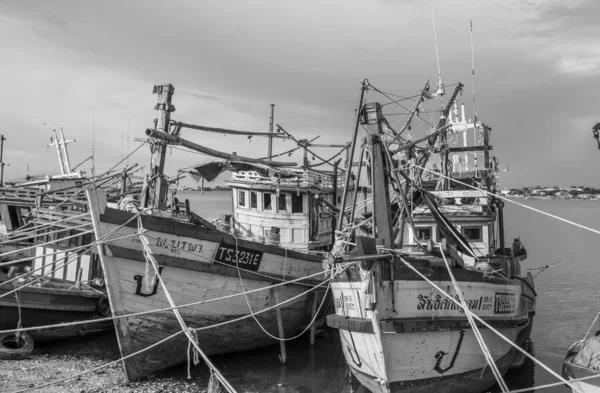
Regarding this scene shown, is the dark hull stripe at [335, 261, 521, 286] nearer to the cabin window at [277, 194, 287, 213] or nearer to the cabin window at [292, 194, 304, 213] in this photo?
the cabin window at [292, 194, 304, 213]

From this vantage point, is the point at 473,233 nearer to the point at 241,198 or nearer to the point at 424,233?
the point at 424,233

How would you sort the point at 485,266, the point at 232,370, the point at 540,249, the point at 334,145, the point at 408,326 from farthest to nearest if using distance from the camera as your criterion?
the point at 540,249 < the point at 334,145 < the point at 232,370 < the point at 485,266 < the point at 408,326

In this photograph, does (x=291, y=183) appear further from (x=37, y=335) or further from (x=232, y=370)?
(x=37, y=335)

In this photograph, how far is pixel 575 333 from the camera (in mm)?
17219

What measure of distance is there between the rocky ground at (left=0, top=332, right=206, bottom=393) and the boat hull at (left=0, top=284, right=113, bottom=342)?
0.63 meters

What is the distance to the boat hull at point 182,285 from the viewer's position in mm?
11031

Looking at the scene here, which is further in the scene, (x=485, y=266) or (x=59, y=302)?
(x=59, y=302)

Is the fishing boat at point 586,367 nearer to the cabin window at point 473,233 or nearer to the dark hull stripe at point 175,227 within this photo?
the cabin window at point 473,233

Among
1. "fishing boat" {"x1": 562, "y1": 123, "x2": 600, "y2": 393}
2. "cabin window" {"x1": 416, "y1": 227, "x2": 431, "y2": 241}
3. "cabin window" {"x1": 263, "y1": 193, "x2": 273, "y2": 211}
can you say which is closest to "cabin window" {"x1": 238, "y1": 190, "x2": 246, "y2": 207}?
"cabin window" {"x1": 263, "y1": 193, "x2": 273, "y2": 211}

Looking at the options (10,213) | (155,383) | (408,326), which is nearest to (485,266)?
(408,326)

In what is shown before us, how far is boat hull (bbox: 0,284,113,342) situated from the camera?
13562 millimetres

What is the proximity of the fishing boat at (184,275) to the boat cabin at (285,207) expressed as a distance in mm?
1556

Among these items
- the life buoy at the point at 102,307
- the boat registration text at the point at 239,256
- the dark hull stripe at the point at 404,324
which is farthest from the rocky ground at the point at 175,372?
the dark hull stripe at the point at 404,324

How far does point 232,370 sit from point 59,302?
5662 mm
